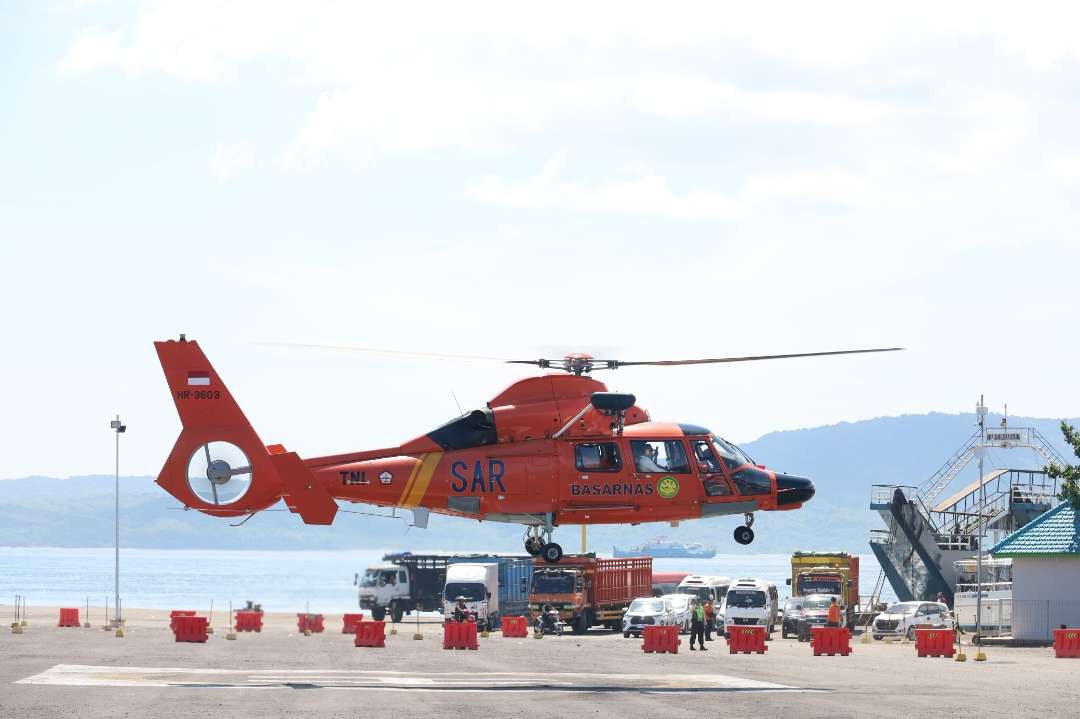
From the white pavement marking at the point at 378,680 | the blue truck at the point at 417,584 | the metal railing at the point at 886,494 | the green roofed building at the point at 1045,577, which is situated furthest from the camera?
the metal railing at the point at 886,494

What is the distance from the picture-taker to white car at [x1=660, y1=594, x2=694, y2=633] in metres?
60.7

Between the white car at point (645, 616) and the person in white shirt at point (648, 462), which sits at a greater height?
the person in white shirt at point (648, 462)

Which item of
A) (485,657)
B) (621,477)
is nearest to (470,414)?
(621,477)

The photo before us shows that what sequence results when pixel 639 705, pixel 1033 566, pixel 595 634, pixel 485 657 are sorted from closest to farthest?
pixel 639 705, pixel 485 657, pixel 1033 566, pixel 595 634

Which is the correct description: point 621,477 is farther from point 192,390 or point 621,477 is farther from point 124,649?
point 124,649

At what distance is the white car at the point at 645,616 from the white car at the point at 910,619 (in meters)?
8.58

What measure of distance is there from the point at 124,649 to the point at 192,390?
17.1 meters

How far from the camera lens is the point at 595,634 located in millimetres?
63438

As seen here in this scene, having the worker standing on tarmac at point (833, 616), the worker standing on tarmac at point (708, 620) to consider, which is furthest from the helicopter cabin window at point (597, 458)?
the worker standing on tarmac at point (833, 616)

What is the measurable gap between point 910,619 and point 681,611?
900cm

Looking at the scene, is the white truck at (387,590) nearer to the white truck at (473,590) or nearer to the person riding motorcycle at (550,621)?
the white truck at (473,590)

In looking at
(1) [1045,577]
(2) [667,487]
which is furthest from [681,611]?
(2) [667,487]

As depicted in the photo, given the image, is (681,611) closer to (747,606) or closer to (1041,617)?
(747,606)

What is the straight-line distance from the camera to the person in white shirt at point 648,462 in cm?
3331
